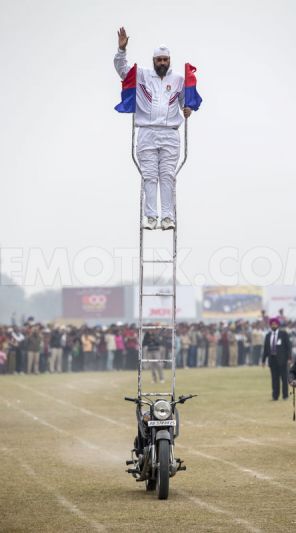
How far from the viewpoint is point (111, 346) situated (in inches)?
2191

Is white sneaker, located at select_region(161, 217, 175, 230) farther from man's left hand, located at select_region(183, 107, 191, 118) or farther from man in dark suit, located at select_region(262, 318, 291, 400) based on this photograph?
man in dark suit, located at select_region(262, 318, 291, 400)

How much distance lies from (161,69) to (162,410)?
4.33m

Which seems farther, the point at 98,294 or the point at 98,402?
the point at 98,294

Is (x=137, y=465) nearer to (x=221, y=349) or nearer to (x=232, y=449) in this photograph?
(x=232, y=449)

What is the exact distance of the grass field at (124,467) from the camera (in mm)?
12039

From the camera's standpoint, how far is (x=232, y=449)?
19.9 meters

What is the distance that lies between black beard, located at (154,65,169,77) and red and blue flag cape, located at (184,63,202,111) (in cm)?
27

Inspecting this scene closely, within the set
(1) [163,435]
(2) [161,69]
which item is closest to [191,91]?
(2) [161,69]

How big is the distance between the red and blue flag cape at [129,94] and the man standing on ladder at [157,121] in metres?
0.11

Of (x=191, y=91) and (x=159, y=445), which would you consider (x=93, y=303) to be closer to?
(x=191, y=91)

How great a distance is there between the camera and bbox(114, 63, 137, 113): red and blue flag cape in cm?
1391

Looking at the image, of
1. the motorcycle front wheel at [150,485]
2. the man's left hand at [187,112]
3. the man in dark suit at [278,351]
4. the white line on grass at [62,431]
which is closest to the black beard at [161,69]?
the man's left hand at [187,112]

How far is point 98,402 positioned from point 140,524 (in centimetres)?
2159

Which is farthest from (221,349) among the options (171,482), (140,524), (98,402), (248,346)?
(140,524)
